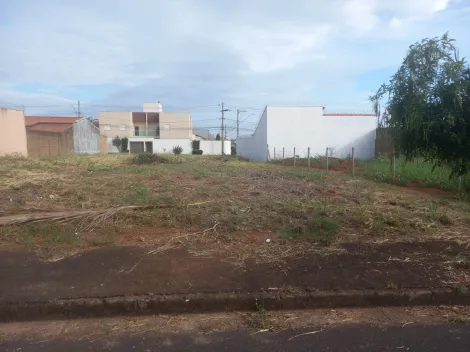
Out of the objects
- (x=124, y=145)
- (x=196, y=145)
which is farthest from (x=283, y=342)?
(x=124, y=145)

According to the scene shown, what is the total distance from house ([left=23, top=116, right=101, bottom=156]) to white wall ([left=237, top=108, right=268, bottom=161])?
62.6ft

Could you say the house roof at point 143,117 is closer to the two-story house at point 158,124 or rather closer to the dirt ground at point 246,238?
the two-story house at point 158,124

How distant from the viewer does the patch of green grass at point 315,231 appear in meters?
5.78

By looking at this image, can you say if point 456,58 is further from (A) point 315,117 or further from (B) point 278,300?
(A) point 315,117

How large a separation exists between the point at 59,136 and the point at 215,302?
3600cm

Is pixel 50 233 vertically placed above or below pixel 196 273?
above

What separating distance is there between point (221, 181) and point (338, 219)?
18.2 ft

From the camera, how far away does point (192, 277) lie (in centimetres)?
435

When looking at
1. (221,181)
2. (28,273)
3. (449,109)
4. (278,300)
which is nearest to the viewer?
(278,300)

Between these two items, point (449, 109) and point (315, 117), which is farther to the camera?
point (315, 117)

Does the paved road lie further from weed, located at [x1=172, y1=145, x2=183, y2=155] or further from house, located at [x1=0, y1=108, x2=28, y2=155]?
weed, located at [x1=172, y1=145, x2=183, y2=155]

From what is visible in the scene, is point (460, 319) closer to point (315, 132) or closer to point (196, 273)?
point (196, 273)

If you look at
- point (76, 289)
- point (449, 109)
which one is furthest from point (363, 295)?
point (76, 289)

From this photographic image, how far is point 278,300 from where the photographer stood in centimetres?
388
